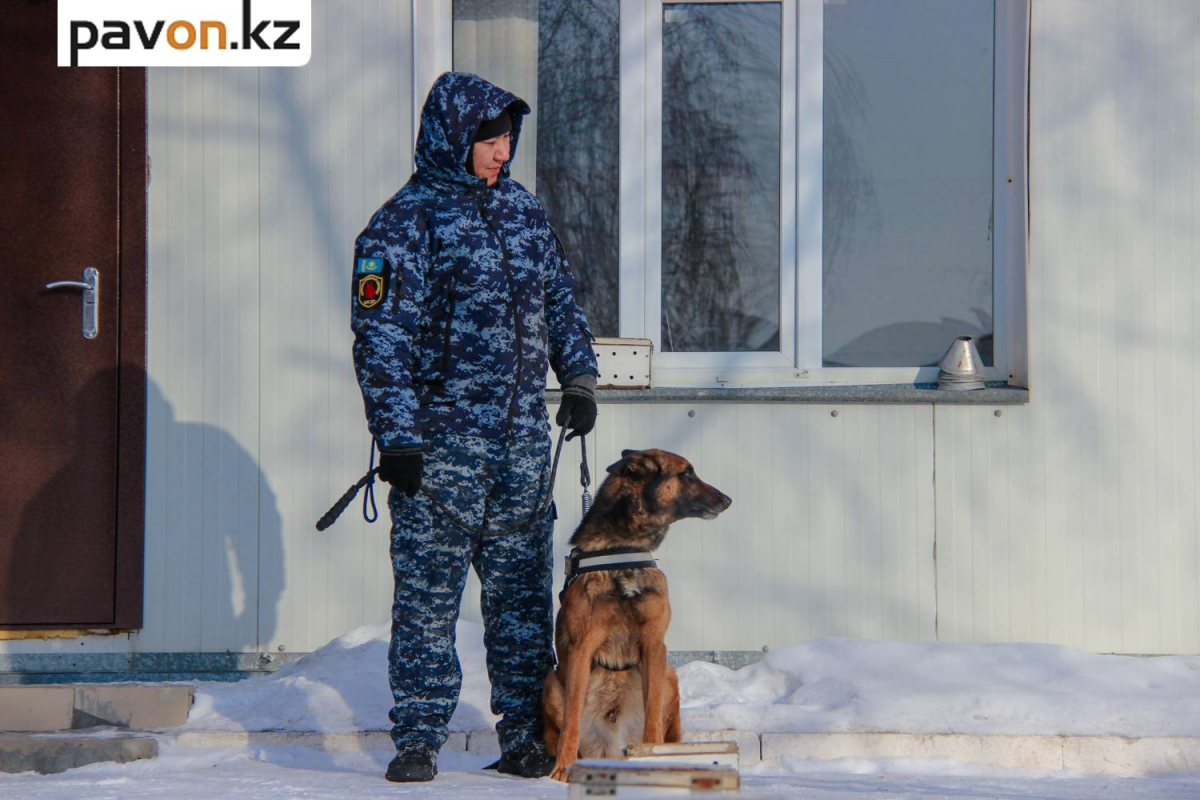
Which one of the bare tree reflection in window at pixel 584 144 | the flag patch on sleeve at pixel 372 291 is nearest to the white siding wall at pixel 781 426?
the bare tree reflection in window at pixel 584 144

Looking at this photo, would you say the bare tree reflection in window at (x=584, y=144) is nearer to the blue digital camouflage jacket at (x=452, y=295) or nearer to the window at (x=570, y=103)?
the window at (x=570, y=103)

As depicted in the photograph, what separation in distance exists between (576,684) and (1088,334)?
2.89 meters

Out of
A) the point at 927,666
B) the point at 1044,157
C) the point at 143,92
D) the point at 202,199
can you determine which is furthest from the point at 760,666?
the point at 143,92

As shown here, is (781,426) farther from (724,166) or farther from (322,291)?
Result: (322,291)

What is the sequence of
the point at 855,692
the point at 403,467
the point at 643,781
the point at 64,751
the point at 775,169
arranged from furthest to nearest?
the point at 775,169 → the point at 855,692 → the point at 64,751 → the point at 403,467 → the point at 643,781

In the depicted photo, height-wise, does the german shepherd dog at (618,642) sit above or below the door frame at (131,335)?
below

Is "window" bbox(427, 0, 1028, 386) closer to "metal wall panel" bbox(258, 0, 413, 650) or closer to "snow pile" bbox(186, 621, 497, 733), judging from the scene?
"metal wall panel" bbox(258, 0, 413, 650)

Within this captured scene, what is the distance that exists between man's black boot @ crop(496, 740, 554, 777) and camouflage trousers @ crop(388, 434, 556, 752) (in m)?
0.03

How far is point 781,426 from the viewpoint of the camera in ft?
19.2

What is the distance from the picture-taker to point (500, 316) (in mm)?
4141

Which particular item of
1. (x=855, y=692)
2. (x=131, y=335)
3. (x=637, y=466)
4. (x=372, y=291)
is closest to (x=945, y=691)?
(x=855, y=692)

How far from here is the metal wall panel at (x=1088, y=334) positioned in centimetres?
574

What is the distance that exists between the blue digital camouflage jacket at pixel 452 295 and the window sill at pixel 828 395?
159cm

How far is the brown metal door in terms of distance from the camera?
19.4 feet
